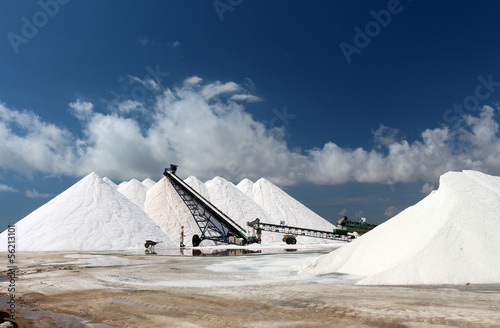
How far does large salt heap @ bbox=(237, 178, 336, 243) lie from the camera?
47500 millimetres

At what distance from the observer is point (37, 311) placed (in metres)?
6.27

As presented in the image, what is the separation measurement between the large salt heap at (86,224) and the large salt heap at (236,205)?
532 inches

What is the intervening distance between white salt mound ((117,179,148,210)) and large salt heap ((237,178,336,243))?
16.1 m

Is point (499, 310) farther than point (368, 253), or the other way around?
point (368, 253)

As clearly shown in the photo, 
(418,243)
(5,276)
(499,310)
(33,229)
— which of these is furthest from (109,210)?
(499,310)

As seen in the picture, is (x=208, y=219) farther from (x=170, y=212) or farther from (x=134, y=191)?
(x=134, y=191)

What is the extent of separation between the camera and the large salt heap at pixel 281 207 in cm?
4750

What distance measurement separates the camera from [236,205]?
155 feet

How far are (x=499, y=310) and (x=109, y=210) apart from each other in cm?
3292

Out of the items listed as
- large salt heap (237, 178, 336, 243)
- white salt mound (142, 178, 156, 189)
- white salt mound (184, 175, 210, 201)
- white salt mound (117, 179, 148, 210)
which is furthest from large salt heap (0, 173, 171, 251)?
white salt mound (142, 178, 156, 189)

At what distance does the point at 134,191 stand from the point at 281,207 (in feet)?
76.6

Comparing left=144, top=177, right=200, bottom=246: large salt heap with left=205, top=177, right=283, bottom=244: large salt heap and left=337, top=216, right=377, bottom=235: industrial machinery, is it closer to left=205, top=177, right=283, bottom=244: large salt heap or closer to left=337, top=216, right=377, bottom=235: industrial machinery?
left=205, top=177, right=283, bottom=244: large salt heap

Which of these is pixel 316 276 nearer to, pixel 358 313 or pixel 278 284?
pixel 278 284

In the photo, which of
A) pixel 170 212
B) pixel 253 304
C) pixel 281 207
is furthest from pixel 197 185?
pixel 253 304
